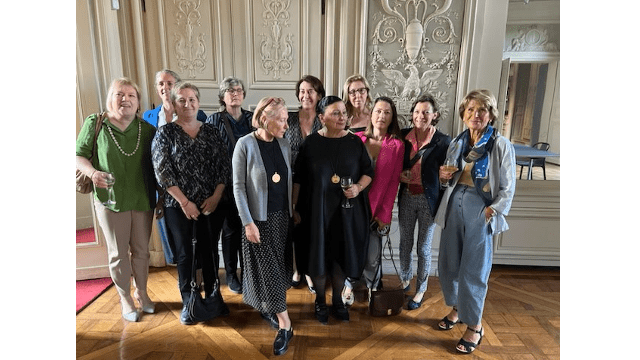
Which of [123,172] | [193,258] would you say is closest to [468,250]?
[193,258]

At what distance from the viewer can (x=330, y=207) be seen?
250 cm

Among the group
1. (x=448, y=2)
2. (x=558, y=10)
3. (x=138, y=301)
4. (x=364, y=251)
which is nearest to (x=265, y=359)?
(x=364, y=251)

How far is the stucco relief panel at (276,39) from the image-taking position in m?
3.47

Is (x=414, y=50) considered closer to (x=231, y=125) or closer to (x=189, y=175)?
(x=231, y=125)

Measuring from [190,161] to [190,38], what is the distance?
1635mm

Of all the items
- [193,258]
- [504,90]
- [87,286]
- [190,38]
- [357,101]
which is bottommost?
[87,286]

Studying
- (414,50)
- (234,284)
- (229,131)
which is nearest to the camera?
(229,131)

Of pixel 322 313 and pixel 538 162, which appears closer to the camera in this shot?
pixel 322 313

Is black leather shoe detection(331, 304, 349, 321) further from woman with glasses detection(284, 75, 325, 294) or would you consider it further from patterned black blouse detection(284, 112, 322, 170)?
patterned black blouse detection(284, 112, 322, 170)

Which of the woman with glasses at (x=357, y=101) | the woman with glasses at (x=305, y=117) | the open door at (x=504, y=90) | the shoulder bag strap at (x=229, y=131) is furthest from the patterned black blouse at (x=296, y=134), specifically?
the open door at (x=504, y=90)

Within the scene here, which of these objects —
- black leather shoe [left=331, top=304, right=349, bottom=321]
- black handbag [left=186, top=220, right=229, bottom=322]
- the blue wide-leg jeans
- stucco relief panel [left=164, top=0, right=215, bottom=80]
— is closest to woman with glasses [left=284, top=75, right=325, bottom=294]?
black leather shoe [left=331, top=304, right=349, bottom=321]

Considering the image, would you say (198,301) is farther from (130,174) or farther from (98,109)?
(98,109)

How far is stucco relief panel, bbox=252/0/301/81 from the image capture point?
347cm

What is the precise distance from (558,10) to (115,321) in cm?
456
